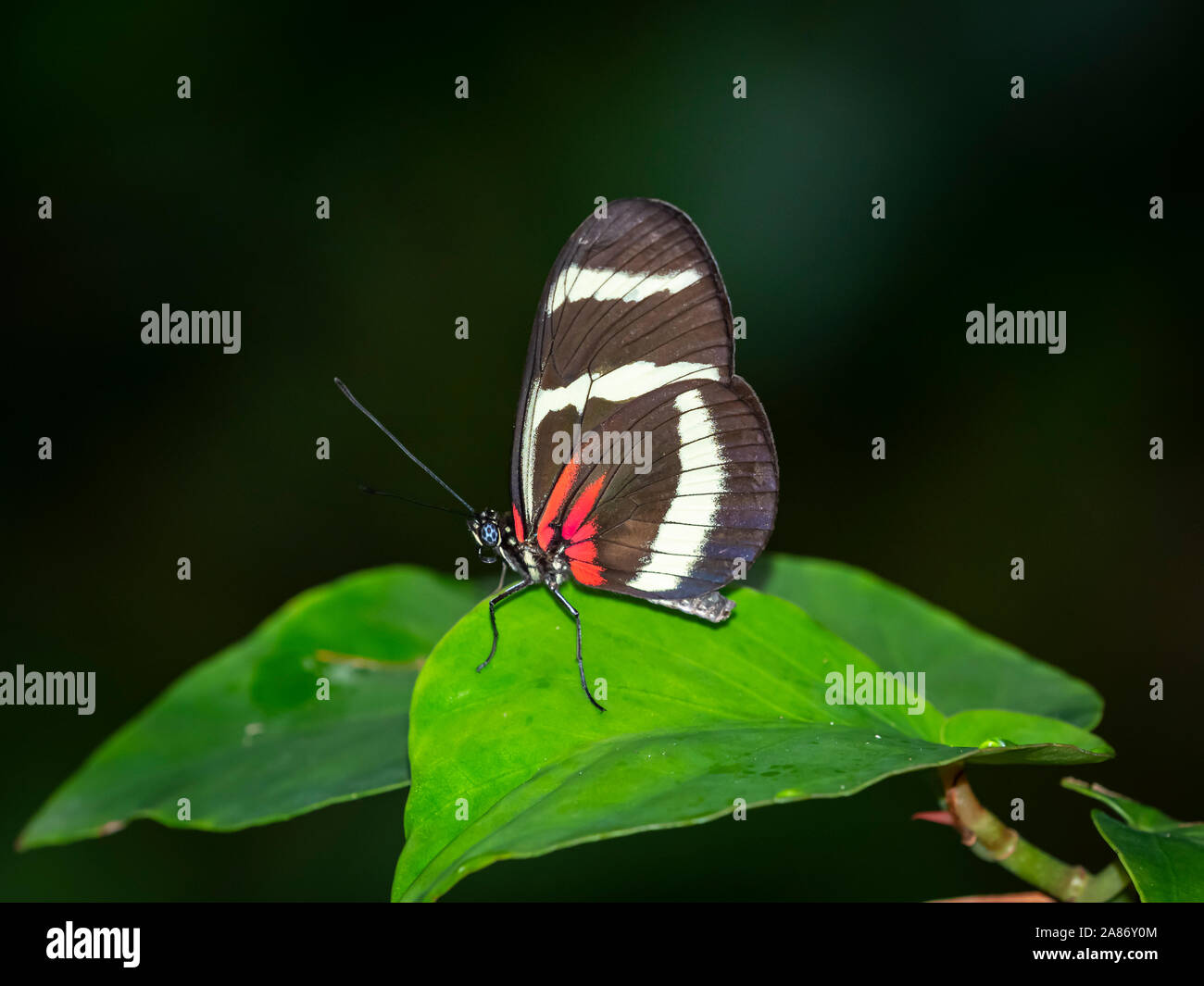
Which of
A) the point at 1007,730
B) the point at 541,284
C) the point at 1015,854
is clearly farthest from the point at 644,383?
the point at 541,284

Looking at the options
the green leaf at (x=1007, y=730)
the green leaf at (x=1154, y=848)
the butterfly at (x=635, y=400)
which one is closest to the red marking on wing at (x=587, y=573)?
the butterfly at (x=635, y=400)

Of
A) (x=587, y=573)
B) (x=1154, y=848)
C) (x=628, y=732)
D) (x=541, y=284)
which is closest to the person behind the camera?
(x=1154, y=848)

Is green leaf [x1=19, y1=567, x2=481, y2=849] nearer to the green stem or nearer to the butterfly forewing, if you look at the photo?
the butterfly forewing

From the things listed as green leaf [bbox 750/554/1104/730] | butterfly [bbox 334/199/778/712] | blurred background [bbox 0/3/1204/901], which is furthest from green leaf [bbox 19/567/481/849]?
blurred background [bbox 0/3/1204/901]

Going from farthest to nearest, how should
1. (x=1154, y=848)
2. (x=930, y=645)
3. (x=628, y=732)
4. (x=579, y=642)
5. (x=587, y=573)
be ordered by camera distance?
(x=930, y=645) → (x=587, y=573) → (x=579, y=642) → (x=628, y=732) → (x=1154, y=848)

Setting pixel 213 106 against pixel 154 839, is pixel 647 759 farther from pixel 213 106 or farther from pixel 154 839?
pixel 213 106

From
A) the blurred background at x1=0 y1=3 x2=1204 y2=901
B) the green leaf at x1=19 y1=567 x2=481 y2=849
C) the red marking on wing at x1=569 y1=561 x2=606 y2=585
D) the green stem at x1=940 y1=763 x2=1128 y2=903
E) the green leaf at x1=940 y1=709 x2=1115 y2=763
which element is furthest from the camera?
the blurred background at x1=0 y1=3 x2=1204 y2=901

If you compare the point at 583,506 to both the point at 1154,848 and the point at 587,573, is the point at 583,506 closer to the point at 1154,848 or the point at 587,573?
the point at 587,573
